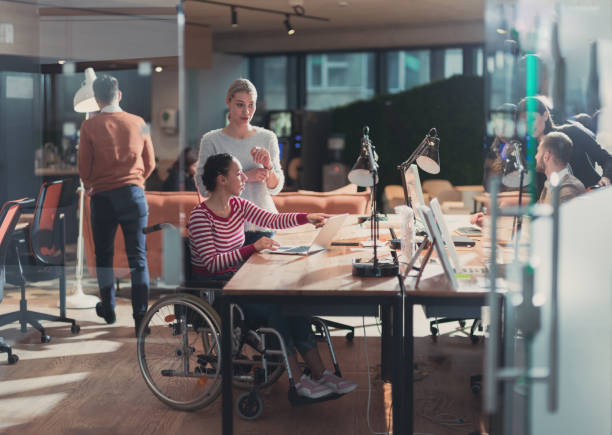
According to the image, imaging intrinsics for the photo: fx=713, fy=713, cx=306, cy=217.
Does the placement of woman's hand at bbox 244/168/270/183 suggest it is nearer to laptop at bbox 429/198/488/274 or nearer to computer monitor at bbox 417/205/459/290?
laptop at bbox 429/198/488/274

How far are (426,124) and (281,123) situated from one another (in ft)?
7.17

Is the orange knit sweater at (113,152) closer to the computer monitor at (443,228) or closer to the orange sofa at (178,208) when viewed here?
the orange sofa at (178,208)

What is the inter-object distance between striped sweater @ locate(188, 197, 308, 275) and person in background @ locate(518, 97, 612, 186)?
1.50 metres

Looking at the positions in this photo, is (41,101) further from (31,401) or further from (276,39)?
(276,39)

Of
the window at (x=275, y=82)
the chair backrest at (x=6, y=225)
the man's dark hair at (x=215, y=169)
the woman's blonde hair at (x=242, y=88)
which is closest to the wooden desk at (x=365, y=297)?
the man's dark hair at (x=215, y=169)

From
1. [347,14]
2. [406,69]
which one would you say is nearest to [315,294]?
[347,14]

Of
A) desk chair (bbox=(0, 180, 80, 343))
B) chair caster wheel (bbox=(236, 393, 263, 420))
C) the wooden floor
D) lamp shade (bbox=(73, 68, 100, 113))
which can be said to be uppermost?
lamp shade (bbox=(73, 68, 100, 113))

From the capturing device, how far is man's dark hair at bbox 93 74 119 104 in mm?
5090

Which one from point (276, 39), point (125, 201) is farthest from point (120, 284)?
point (276, 39)

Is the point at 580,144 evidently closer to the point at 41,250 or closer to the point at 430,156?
the point at 430,156

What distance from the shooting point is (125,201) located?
4914 mm

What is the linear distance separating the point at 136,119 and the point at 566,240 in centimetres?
411

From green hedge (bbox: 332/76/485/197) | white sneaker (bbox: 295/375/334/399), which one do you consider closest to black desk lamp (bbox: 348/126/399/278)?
white sneaker (bbox: 295/375/334/399)

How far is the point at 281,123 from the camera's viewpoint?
1078 centimetres
